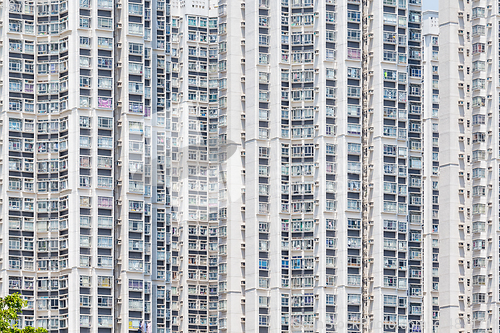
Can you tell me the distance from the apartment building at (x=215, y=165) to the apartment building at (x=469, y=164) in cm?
265

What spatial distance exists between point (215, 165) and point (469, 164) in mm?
23557

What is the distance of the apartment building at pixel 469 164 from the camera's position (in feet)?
439

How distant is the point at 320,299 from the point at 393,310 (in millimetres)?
7270

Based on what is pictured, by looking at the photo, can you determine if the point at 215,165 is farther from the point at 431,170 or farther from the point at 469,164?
the point at 431,170

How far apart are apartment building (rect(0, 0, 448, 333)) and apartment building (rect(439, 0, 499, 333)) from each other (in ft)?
8.71

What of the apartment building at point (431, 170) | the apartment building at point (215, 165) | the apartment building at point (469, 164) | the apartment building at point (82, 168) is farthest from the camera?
the apartment building at point (431, 170)

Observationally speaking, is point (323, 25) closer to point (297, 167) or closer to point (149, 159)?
point (297, 167)

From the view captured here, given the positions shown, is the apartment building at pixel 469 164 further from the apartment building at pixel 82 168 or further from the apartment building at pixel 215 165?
the apartment building at pixel 82 168

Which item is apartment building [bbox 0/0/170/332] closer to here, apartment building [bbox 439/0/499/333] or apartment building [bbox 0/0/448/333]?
apartment building [bbox 0/0/448/333]

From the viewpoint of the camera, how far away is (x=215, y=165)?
135 meters

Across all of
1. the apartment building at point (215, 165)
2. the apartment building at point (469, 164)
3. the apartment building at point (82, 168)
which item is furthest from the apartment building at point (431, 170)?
the apartment building at point (82, 168)

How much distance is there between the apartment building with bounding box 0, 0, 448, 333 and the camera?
116438 mm

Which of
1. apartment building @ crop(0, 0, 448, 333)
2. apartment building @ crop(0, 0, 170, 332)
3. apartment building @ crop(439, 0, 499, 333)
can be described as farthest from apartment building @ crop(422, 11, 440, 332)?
apartment building @ crop(0, 0, 170, 332)

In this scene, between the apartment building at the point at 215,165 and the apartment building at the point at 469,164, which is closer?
the apartment building at the point at 215,165
